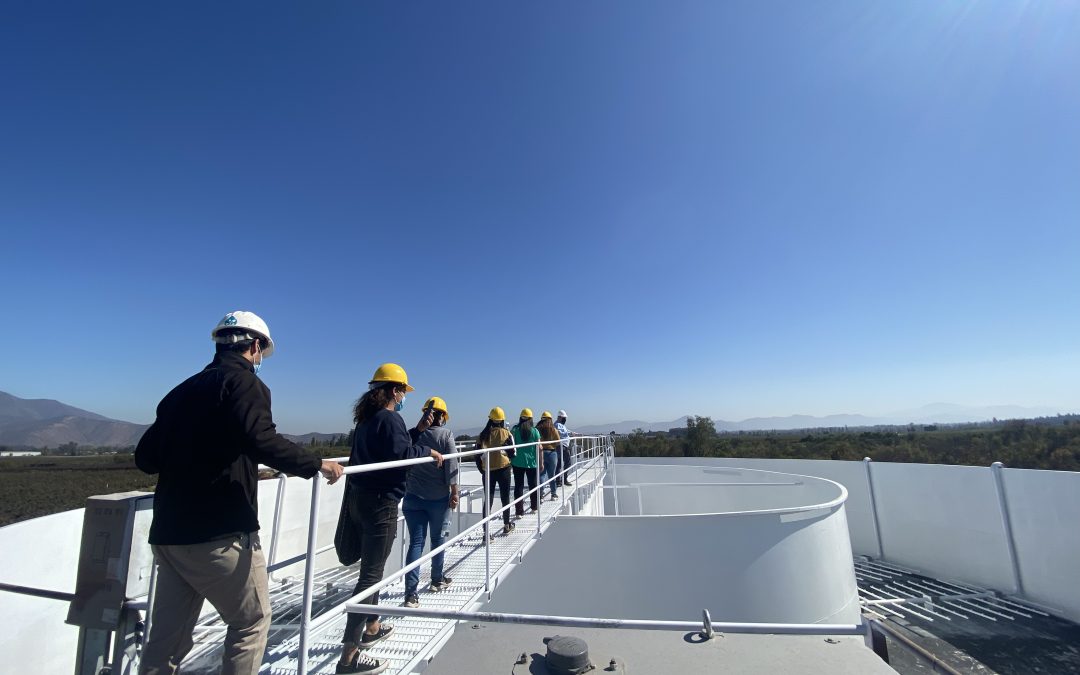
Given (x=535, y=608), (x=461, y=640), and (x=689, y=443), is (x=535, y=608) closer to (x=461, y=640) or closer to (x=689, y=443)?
(x=461, y=640)

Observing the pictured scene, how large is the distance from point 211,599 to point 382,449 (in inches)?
44.8

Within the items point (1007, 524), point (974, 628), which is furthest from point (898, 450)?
point (974, 628)

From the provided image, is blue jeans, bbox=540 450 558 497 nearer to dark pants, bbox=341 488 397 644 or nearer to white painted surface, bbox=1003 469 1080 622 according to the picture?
dark pants, bbox=341 488 397 644

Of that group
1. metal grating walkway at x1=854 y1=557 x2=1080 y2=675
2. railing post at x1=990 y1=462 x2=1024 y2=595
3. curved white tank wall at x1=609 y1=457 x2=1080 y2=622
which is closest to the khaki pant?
metal grating walkway at x1=854 y1=557 x2=1080 y2=675

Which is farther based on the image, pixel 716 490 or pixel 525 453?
pixel 716 490

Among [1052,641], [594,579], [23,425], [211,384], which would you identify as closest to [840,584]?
[1052,641]

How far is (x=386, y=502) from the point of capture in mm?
2725

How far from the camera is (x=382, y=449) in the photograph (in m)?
2.88

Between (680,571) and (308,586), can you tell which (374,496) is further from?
(680,571)

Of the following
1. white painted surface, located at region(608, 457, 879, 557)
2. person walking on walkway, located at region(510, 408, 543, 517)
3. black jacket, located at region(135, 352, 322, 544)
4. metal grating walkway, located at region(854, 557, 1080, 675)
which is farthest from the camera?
white painted surface, located at region(608, 457, 879, 557)

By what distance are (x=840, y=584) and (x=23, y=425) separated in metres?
99.9

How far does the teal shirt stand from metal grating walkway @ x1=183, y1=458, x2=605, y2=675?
75 cm

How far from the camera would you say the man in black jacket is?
1.83 m

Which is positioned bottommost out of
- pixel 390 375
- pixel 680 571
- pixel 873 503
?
pixel 873 503
